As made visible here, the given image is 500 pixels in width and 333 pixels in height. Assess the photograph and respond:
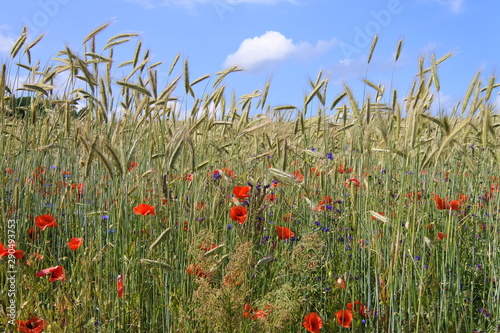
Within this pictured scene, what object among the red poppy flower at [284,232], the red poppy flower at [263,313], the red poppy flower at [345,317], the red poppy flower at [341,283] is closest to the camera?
the red poppy flower at [263,313]

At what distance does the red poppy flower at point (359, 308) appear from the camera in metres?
1.78

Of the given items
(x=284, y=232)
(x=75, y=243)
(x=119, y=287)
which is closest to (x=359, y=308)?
(x=284, y=232)

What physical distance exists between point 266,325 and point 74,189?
1424 millimetres

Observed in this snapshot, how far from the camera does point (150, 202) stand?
7.80 ft

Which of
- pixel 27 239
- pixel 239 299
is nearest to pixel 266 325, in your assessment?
pixel 239 299

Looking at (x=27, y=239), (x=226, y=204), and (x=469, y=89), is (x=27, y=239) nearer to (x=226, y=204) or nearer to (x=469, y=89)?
(x=226, y=204)

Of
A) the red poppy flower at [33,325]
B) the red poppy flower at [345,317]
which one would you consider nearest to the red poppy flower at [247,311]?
the red poppy flower at [345,317]

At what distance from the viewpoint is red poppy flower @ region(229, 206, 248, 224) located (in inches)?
73.1

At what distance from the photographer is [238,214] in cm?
191

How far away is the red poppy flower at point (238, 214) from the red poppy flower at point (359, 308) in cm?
55

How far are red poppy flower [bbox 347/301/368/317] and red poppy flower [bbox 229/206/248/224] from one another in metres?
0.55

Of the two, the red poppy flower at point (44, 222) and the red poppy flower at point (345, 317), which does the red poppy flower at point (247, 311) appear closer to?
the red poppy flower at point (345, 317)

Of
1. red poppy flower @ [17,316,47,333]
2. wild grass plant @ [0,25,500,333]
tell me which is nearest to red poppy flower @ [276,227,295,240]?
wild grass plant @ [0,25,500,333]

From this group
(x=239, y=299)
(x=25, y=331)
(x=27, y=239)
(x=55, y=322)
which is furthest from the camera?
(x=27, y=239)
